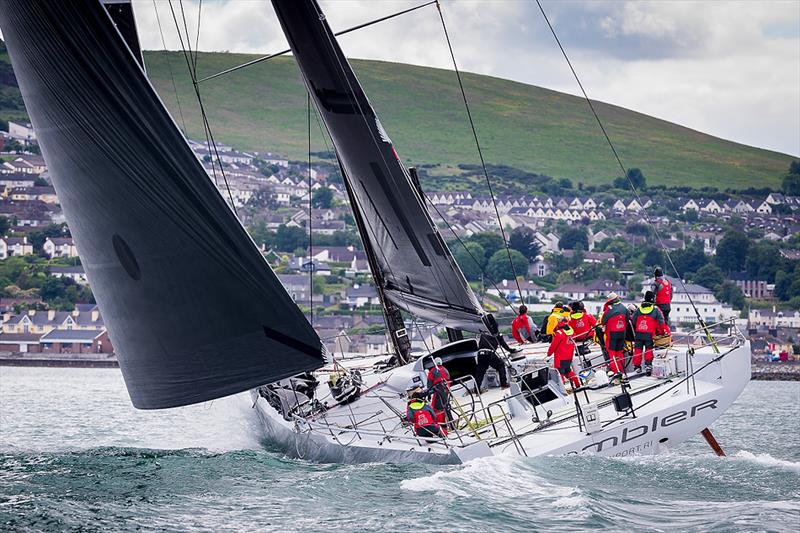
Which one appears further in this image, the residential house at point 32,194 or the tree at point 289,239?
the residential house at point 32,194

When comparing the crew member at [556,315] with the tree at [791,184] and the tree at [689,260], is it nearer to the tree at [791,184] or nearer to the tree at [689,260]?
the tree at [689,260]

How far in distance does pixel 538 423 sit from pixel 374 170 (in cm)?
505

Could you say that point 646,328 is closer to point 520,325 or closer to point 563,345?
point 563,345

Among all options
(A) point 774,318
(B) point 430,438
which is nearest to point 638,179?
(A) point 774,318

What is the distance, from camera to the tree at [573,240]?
468ft

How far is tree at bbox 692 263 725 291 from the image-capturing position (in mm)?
119125

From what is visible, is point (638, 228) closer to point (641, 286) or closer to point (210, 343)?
point (641, 286)

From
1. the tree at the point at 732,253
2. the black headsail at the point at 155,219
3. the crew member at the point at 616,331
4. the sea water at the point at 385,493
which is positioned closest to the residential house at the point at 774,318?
the tree at the point at 732,253

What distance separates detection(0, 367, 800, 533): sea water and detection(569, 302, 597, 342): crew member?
346cm

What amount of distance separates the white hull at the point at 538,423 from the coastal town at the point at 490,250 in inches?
2293

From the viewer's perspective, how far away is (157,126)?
14656 mm

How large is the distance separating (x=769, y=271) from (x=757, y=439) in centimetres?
10116

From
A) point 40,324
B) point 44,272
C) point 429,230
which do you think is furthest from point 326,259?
point 429,230

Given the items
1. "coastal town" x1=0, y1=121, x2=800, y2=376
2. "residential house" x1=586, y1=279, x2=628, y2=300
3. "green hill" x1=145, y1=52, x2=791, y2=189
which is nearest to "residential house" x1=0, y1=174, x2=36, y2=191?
"coastal town" x1=0, y1=121, x2=800, y2=376
